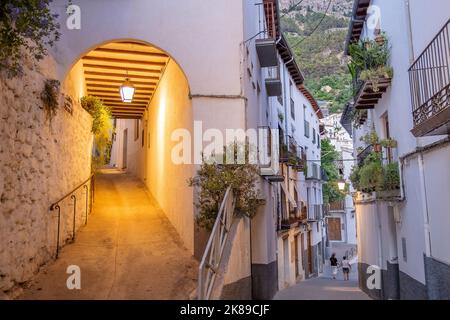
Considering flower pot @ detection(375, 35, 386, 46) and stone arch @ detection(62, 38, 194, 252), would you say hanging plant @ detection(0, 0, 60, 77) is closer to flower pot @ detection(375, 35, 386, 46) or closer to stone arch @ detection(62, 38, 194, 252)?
stone arch @ detection(62, 38, 194, 252)

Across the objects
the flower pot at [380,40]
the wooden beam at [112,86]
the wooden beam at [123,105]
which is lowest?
the wooden beam at [112,86]

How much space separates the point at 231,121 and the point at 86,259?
364 centimetres

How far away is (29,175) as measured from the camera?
593cm

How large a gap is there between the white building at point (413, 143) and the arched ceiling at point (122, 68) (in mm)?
5778

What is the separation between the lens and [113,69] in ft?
36.1

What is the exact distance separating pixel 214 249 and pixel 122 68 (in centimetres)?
704

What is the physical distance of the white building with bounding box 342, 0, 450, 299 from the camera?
7062 millimetres

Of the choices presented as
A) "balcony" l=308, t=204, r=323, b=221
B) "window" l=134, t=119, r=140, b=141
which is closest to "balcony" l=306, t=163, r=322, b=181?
"balcony" l=308, t=204, r=323, b=221

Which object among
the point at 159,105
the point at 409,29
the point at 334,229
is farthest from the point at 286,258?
the point at 334,229

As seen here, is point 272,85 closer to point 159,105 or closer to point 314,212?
point 159,105

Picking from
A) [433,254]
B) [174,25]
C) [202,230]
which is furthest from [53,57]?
[433,254]

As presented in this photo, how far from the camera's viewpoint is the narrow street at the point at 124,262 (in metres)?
5.61

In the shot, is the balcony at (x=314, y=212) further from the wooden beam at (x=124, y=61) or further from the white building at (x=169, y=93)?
the wooden beam at (x=124, y=61)

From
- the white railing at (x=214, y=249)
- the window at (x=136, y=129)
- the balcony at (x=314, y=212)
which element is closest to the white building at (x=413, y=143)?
the white railing at (x=214, y=249)
